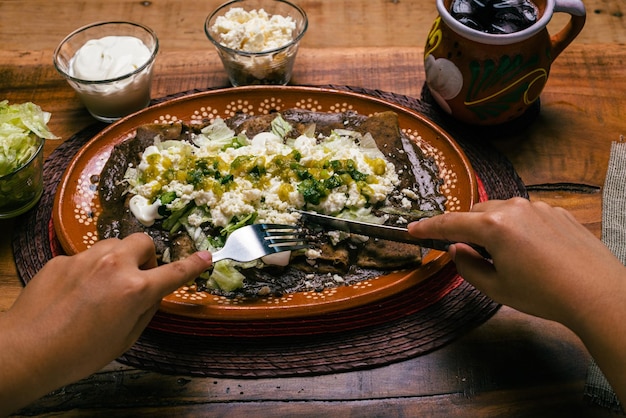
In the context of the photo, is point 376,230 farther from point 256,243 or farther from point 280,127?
point 280,127

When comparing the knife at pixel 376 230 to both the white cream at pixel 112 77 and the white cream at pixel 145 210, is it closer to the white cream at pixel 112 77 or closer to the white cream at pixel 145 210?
the white cream at pixel 145 210

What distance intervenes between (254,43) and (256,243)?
128cm

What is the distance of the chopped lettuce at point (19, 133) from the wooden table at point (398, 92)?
0.89 ft

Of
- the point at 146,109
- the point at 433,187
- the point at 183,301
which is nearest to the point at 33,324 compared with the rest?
the point at 183,301

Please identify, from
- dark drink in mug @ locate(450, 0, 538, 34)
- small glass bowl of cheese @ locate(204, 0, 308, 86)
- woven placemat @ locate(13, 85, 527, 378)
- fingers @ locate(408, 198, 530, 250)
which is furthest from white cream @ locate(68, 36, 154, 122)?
fingers @ locate(408, 198, 530, 250)

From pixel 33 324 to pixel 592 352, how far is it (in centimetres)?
174

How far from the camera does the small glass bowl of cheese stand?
3.28 meters

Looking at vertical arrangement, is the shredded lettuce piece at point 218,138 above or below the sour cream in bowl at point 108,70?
below

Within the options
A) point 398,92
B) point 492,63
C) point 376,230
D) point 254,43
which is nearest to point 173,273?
point 376,230

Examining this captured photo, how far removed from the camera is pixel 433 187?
287cm

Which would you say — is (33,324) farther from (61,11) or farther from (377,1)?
(377,1)

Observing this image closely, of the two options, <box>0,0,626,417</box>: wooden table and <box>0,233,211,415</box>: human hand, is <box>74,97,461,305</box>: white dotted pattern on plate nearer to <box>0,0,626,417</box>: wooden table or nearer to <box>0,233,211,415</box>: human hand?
<box>0,0,626,417</box>: wooden table

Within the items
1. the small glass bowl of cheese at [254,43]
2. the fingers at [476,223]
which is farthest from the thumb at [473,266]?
the small glass bowl of cheese at [254,43]

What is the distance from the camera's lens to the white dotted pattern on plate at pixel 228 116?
2.48m
